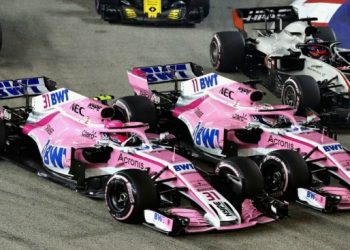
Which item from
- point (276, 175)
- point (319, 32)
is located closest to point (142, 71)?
point (276, 175)

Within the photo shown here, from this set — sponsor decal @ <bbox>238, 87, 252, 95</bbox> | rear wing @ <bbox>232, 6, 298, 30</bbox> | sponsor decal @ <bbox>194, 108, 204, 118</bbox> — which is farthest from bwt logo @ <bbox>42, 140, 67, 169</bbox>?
rear wing @ <bbox>232, 6, 298, 30</bbox>

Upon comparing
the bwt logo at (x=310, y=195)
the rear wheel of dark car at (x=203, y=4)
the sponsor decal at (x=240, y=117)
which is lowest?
the bwt logo at (x=310, y=195)

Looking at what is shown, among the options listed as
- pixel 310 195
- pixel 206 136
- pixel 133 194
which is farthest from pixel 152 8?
pixel 133 194

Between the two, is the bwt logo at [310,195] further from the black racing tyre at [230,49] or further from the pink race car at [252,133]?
the black racing tyre at [230,49]

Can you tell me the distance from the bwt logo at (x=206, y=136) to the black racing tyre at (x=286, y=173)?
1.53m

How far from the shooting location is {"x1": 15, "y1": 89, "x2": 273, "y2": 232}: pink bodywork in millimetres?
9656

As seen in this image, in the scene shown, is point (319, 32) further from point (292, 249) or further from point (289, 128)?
point (292, 249)

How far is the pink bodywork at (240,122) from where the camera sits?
11.1 meters

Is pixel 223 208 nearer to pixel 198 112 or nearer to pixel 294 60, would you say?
pixel 198 112

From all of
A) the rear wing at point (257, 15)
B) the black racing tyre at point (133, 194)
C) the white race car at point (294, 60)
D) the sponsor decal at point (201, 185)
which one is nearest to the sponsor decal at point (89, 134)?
the black racing tyre at point (133, 194)

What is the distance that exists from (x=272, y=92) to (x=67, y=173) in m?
6.17

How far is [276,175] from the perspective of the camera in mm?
10609

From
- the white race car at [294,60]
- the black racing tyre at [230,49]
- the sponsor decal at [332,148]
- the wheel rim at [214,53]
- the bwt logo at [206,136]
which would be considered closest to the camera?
the sponsor decal at [332,148]

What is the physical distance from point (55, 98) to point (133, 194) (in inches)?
117
